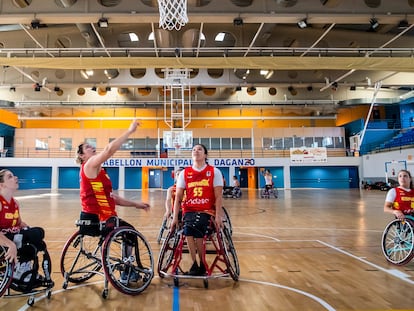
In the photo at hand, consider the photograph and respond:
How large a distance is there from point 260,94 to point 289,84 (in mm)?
6903

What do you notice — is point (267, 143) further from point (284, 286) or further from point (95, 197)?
point (95, 197)

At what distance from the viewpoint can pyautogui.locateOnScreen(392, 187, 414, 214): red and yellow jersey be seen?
12.5 ft

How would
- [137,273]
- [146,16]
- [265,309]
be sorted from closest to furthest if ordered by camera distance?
[265,309] < [137,273] < [146,16]

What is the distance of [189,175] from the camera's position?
3262 mm

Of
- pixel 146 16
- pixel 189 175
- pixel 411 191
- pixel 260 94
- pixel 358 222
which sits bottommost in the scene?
pixel 358 222

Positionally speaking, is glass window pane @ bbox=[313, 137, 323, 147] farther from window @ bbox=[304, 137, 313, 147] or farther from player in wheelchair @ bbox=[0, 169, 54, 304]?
player in wheelchair @ bbox=[0, 169, 54, 304]

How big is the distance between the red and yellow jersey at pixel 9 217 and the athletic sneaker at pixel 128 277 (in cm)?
103

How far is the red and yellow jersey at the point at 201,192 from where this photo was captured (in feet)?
10.5

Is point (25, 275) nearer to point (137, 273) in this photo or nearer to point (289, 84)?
point (137, 273)

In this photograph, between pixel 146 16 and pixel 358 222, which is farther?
pixel 146 16

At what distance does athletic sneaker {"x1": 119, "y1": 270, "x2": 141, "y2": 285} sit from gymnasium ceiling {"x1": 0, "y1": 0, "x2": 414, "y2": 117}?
7619 millimetres

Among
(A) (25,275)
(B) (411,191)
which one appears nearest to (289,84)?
(B) (411,191)

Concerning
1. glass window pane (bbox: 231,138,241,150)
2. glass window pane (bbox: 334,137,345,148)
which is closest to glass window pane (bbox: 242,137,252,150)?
glass window pane (bbox: 231,138,241,150)

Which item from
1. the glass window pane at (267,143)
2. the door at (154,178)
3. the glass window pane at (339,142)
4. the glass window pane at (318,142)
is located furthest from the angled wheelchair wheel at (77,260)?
the glass window pane at (339,142)
